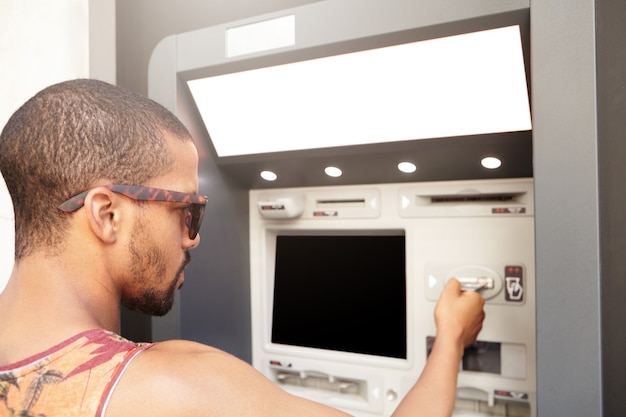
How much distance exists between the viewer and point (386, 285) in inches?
67.7

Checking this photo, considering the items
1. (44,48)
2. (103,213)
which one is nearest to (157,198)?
(103,213)

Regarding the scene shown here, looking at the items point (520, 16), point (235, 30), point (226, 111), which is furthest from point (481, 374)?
point (235, 30)

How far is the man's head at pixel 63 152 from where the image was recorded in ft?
3.13

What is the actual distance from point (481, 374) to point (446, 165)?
0.65 meters

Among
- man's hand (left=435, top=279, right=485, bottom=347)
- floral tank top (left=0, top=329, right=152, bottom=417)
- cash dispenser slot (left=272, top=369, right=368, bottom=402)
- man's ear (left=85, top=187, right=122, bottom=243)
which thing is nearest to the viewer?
floral tank top (left=0, top=329, right=152, bottom=417)

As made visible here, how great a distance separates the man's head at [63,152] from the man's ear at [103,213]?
1.0 inches

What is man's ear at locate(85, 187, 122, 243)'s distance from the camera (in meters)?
0.95

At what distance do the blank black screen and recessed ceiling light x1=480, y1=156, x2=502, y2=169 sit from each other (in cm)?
39

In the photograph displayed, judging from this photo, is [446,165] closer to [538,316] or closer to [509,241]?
[509,241]

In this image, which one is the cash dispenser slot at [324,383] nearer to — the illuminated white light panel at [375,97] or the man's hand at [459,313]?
the man's hand at [459,313]

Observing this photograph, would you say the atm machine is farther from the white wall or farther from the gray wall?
the white wall

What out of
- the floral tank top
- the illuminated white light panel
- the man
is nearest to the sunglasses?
the man

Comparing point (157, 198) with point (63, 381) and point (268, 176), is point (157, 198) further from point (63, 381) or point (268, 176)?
point (268, 176)

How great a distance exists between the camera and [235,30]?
1.48 metres
